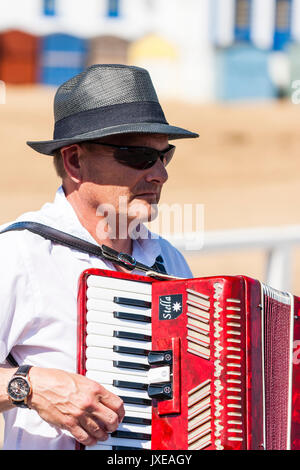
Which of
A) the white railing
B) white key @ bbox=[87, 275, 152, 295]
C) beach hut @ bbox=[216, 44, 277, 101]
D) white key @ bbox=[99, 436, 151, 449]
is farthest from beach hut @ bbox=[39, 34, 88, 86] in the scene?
white key @ bbox=[99, 436, 151, 449]

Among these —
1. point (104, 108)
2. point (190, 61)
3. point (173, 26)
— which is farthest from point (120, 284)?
point (190, 61)

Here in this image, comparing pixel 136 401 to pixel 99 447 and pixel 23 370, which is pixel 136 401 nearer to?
pixel 99 447

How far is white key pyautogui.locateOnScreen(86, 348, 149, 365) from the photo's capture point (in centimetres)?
268

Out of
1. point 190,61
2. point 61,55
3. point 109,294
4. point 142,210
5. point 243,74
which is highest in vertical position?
point 61,55

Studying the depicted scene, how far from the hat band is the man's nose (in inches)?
5.7

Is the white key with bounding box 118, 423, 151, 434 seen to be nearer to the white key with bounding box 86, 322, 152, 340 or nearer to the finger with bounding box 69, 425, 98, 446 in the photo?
the finger with bounding box 69, 425, 98, 446

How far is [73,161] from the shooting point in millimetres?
2967

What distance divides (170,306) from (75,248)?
1.21ft

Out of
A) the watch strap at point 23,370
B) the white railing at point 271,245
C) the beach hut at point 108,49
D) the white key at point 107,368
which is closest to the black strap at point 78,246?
the watch strap at point 23,370

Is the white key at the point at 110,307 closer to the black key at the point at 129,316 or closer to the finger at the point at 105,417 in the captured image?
the black key at the point at 129,316

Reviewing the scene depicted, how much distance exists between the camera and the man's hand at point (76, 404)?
2.52 meters

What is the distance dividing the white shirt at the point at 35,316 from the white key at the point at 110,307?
7cm

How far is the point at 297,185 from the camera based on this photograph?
21.5 m
